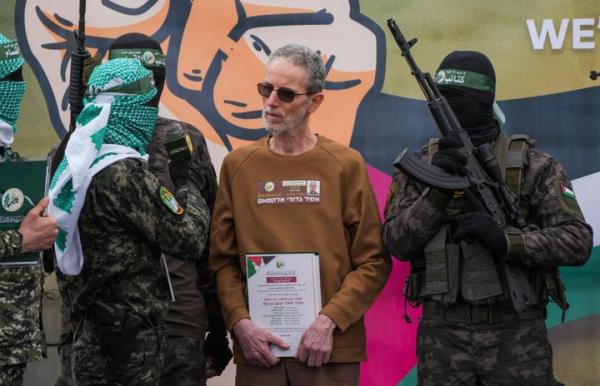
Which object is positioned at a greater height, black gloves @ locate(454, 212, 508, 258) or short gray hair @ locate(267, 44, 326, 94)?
short gray hair @ locate(267, 44, 326, 94)

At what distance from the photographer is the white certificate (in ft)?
11.8

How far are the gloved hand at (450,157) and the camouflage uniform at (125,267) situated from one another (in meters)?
0.99

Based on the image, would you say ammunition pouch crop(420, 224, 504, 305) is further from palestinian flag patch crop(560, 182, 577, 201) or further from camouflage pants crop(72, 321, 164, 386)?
camouflage pants crop(72, 321, 164, 386)

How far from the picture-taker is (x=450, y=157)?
3.67 m

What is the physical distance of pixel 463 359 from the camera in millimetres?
3674

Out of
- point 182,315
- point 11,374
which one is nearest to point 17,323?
point 11,374

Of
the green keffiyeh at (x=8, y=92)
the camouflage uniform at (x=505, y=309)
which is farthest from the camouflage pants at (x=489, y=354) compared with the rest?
the green keffiyeh at (x=8, y=92)

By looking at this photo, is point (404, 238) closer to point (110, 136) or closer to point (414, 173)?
point (414, 173)

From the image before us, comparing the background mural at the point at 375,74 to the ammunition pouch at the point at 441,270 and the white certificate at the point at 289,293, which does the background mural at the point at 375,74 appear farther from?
the white certificate at the point at 289,293

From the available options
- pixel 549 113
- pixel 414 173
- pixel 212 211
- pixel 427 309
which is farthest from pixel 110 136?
pixel 549 113

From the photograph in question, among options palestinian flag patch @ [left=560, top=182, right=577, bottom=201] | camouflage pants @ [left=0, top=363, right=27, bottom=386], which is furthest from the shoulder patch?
camouflage pants @ [left=0, top=363, right=27, bottom=386]

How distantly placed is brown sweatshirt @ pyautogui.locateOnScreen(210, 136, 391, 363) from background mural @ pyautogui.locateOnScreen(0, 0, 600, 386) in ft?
2.43

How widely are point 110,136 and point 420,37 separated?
1.77m

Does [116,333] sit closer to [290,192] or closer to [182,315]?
[182,315]
